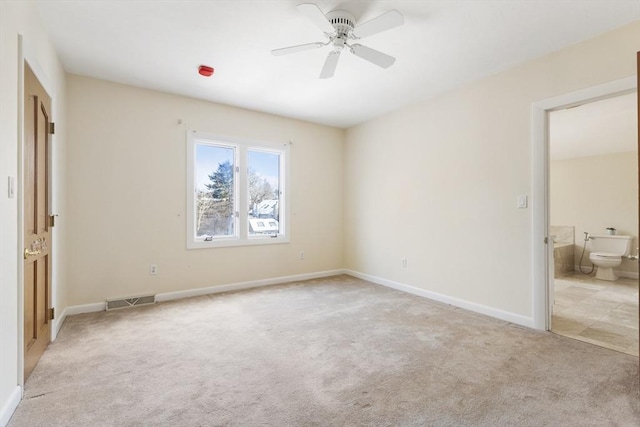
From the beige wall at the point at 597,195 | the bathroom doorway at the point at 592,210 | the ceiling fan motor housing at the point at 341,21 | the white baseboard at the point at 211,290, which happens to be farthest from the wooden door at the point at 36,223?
the beige wall at the point at 597,195

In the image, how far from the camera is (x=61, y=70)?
312cm

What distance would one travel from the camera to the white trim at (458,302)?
3.11m

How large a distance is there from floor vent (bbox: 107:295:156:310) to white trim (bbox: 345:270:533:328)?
3.05 meters

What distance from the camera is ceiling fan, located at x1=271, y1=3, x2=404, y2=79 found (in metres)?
2.06

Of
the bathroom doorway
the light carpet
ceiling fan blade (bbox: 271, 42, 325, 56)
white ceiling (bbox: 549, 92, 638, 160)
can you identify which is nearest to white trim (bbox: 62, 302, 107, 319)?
the light carpet

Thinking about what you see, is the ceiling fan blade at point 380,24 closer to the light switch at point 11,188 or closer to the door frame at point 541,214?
the door frame at point 541,214

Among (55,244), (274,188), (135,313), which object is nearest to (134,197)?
(55,244)

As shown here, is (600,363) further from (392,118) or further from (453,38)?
(392,118)

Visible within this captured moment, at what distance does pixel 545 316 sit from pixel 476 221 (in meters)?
1.11

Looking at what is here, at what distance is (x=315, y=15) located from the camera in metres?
2.10

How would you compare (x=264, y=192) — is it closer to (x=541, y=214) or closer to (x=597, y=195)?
(x=541, y=214)

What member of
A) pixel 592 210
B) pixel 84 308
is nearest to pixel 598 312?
pixel 592 210

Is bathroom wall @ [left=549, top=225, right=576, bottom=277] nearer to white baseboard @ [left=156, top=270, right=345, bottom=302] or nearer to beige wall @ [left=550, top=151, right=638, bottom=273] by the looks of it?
beige wall @ [left=550, top=151, right=638, bottom=273]

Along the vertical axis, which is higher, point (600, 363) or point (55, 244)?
point (55, 244)
